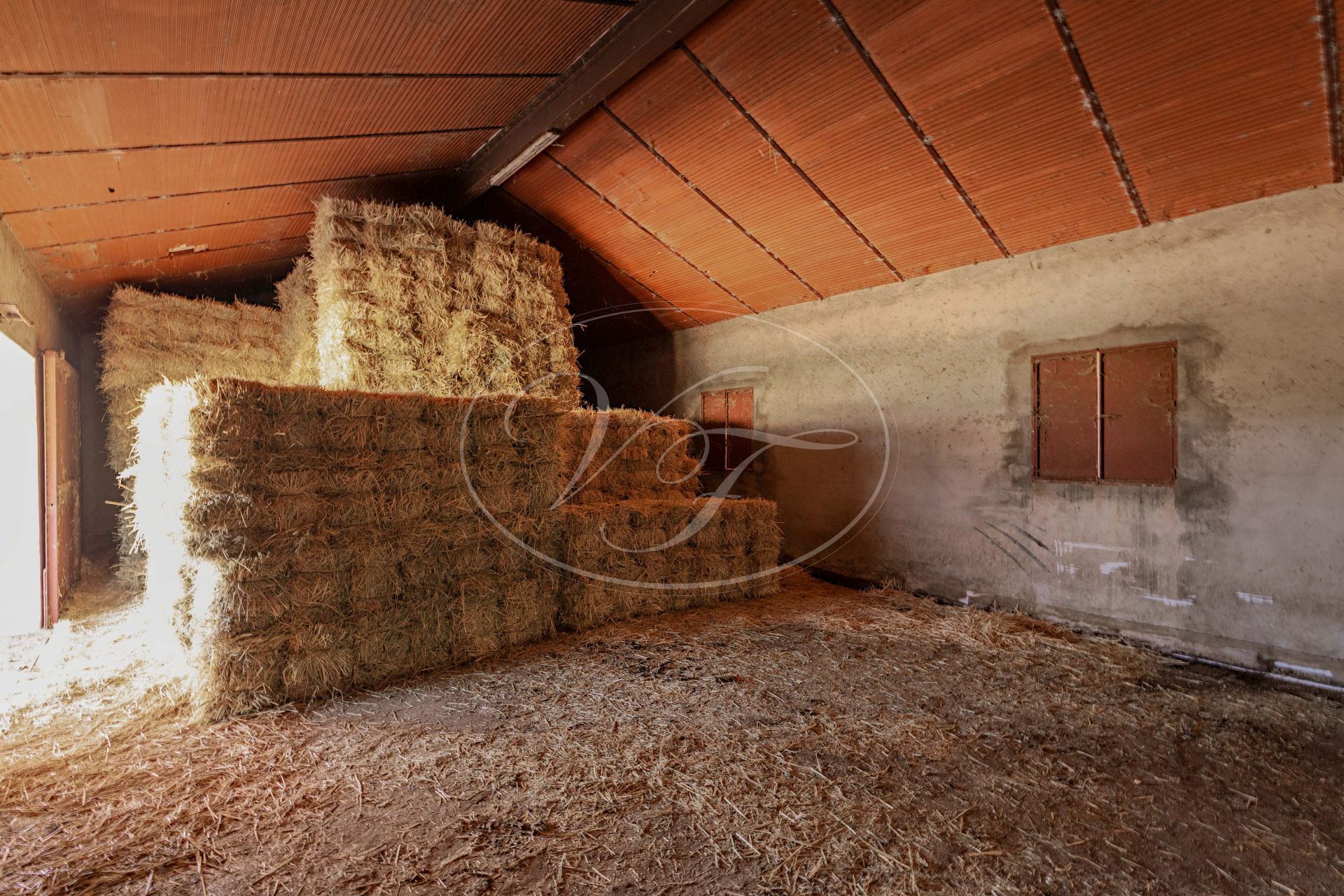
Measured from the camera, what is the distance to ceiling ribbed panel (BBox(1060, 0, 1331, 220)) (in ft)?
10.0

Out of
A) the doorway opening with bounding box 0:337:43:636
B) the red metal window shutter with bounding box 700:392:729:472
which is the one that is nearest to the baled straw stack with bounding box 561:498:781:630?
the red metal window shutter with bounding box 700:392:729:472

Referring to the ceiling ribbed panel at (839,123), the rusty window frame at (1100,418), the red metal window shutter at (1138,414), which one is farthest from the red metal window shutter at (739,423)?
the red metal window shutter at (1138,414)

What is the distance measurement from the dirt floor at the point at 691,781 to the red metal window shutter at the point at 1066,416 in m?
1.44

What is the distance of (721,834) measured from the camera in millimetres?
2234

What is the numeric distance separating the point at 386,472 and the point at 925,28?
13.0 feet

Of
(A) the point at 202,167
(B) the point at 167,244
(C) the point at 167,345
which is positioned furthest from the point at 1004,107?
(C) the point at 167,345

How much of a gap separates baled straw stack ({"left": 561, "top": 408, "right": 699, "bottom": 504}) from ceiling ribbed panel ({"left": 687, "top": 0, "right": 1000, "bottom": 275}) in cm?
261

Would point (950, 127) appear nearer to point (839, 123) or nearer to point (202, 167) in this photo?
point (839, 123)

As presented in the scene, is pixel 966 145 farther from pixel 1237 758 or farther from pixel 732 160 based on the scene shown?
pixel 1237 758

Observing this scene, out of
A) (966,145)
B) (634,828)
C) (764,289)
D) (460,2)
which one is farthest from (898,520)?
(460,2)

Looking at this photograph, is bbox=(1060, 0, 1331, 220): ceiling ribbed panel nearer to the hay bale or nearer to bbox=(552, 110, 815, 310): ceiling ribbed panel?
bbox=(552, 110, 815, 310): ceiling ribbed panel

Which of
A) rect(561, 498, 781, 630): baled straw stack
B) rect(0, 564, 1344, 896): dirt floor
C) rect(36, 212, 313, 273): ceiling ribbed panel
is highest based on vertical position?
rect(36, 212, 313, 273): ceiling ribbed panel

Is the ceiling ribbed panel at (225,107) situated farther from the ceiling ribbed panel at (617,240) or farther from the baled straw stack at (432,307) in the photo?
the ceiling ribbed panel at (617,240)

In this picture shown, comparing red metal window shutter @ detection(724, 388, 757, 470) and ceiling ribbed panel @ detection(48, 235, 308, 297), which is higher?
ceiling ribbed panel @ detection(48, 235, 308, 297)
